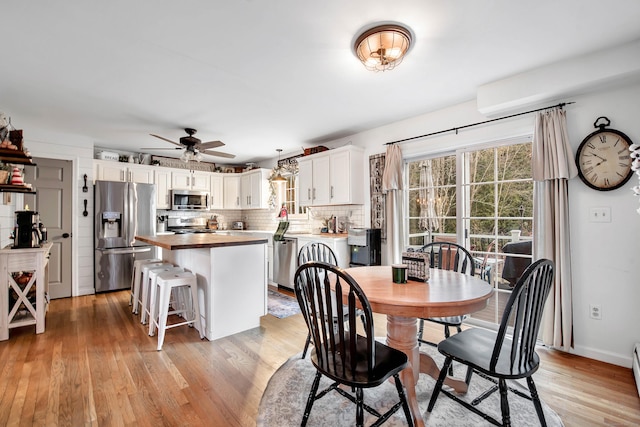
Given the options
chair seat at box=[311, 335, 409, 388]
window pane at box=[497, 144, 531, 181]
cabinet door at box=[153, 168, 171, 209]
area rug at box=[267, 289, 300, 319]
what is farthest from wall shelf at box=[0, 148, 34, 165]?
window pane at box=[497, 144, 531, 181]

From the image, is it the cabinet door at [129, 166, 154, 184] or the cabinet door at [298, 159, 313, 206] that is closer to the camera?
the cabinet door at [298, 159, 313, 206]

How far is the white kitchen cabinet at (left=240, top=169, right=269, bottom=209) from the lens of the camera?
5871 mm

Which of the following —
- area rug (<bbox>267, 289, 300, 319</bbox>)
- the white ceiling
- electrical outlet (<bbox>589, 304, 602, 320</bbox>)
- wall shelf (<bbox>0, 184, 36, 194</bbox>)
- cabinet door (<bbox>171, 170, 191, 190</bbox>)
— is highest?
the white ceiling

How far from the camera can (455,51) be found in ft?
7.34

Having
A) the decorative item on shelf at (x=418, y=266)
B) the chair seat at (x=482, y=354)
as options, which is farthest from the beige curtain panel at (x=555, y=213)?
the decorative item on shelf at (x=418, y=266)

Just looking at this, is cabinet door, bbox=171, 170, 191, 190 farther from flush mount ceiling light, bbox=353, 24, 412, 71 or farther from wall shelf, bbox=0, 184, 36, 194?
flush mount ceiling light, bbox=353, 24, 412, 71

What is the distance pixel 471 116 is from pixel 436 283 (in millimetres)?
2149

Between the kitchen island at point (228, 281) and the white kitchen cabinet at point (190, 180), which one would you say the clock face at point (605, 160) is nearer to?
the kitchen island at point (228, 281)

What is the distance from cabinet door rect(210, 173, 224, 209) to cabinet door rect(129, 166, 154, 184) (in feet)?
3.89

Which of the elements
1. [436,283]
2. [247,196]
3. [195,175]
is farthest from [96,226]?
[436,283]

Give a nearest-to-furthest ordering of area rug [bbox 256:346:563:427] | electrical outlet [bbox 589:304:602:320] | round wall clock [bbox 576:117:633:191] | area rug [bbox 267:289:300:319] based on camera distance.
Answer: area rug [bbox 256:346:563:427], round wall clock [bbox 576:117:633:191], electrical outlet [bbox 589:304:602:320], area rug [bbox 267:289:300:319]

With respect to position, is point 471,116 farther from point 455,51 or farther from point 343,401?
point 343,401

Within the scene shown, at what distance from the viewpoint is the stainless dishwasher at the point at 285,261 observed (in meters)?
4.60

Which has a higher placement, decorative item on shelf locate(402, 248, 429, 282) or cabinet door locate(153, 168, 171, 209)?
cabinet door locate(153, 168, 171, 209)
